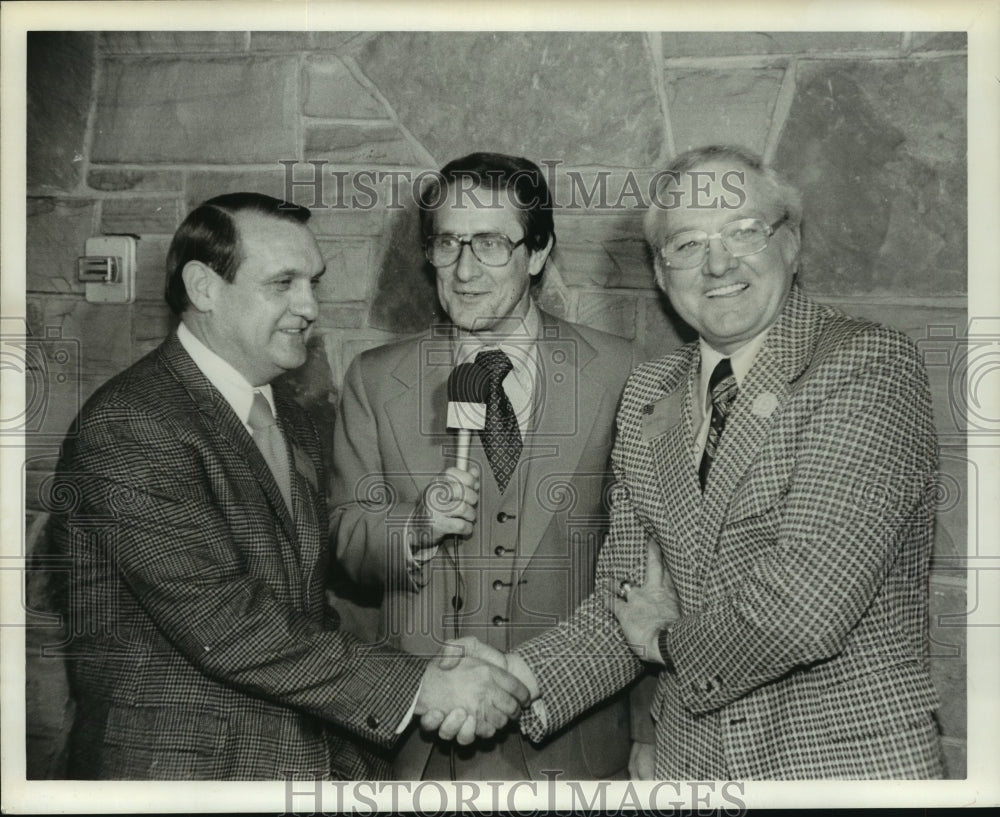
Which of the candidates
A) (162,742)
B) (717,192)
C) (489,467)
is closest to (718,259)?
(717,192)

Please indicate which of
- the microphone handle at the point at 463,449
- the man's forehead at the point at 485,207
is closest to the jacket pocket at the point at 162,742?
the microphone handle at the point at 463,449

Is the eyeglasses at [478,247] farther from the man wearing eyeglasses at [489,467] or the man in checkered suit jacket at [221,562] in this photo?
the man in checkered suit jacket at [221,562]

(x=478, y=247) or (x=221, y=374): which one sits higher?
(x=478, y=247)

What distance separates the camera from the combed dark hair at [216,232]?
2.33m

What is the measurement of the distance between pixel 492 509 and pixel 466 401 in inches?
8.8

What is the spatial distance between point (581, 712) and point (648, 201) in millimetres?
1038

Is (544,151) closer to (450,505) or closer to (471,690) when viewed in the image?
(450,505)

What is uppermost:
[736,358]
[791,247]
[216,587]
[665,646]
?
[791,247]

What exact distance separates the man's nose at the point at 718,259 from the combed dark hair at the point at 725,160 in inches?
4.5

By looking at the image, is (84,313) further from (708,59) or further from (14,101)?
(708,59)

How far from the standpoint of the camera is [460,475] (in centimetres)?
233

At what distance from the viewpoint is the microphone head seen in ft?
7.67

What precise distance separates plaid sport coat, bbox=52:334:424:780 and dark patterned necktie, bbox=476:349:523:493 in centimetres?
36

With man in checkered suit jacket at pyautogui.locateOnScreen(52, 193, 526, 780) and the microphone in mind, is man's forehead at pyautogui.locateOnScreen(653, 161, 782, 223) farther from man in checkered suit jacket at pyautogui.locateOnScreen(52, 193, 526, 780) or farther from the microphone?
man in checkered suit jacket at pyautogui.locateOnScreen(52, 193, 526, 780)
